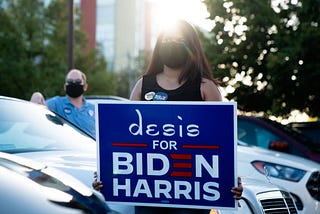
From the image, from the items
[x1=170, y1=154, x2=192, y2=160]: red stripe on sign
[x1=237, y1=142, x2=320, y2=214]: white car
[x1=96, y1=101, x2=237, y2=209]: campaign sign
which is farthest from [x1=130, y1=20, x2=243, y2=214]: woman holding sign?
[x1=237, y1=142, x2=320, y2=214]: white car

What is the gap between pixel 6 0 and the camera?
3219cm

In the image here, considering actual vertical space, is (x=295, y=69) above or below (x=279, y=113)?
above

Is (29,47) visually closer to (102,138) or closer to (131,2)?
(102,138)

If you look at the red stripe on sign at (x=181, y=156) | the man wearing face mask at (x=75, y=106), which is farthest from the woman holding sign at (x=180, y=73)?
the man wearing face mask at (x=75, y=106)

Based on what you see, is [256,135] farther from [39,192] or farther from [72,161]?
[39,192]

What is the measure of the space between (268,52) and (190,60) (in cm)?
861

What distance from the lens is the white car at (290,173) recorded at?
683cm

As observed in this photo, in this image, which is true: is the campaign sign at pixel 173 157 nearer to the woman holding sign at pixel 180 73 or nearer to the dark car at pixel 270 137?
the woman holding sign at pixel 180 73

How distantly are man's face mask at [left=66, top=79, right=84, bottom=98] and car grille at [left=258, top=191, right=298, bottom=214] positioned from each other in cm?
255

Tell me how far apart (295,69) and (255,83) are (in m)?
1.35

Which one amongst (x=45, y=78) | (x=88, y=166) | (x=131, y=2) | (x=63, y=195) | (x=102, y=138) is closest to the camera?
(x=63, y=195)

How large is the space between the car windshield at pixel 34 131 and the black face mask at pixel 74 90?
5.35 ft

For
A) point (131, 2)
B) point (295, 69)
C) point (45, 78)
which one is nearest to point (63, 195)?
point (295, 69)

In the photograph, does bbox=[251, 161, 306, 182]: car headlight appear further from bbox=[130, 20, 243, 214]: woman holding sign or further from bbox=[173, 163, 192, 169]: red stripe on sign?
bbox=[173, 163, 192, 169]: red stripe on sign
